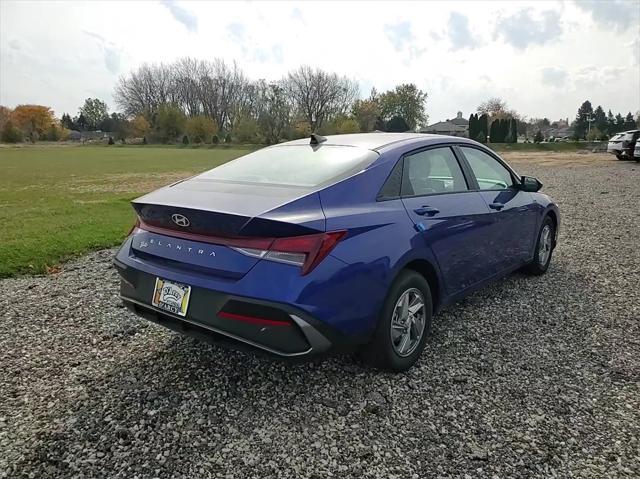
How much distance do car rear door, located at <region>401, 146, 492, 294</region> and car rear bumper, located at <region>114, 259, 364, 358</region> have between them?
1.01 m

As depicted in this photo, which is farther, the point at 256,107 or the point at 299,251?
the point at 256,107

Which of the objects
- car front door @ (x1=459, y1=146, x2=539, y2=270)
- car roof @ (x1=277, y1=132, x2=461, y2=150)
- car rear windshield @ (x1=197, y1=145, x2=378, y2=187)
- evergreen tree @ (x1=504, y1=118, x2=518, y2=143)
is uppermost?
evergreen tree @ (x1=504, y1=118, x2=518, y2=143)

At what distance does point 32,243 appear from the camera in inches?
264

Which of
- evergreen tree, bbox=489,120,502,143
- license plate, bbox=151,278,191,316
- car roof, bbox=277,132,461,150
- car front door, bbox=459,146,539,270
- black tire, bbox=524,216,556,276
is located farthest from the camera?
evergreen tree, bbox=489,120,502,143

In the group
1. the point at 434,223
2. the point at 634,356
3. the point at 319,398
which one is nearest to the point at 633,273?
the point at 634,356

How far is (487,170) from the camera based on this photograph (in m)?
4.41

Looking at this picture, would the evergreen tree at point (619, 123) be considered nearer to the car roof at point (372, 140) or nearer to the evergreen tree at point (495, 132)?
the evergreen tree at point (495, 132)

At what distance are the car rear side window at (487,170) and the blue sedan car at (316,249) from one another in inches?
Answer: 12.3

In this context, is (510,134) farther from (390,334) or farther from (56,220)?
(390,334)

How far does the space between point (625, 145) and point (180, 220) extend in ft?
89.1

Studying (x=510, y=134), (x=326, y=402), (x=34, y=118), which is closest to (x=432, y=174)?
(x=326, y=402)

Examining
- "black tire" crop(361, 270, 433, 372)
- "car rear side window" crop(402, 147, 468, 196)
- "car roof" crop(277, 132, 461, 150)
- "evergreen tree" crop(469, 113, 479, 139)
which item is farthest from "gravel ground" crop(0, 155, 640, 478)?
"evergreen tree" crop(469, 113, 479, 139)

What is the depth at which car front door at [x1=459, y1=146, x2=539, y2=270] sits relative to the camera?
417cm

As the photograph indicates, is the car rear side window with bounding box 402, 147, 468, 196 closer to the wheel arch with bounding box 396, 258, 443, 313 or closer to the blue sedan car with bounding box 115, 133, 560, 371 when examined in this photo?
the blue sedan car with bounding box 115, 133, 560, 371
